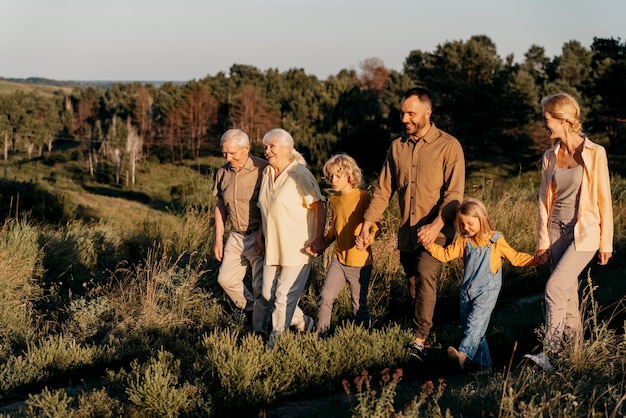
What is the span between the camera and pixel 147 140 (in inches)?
2803

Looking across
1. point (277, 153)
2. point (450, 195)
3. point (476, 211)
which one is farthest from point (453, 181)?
point (277, 153)

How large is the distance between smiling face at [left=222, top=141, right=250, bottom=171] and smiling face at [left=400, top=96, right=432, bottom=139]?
151 cm

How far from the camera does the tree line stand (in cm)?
3556

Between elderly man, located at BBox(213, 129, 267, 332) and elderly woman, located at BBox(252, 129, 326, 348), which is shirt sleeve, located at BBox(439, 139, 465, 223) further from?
elderly man, located at BBox(213, 129, 267, 332)

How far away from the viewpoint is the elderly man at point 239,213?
5773 millimetres

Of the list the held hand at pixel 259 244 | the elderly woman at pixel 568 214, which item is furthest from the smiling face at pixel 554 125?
the held hand at pixel 259 244

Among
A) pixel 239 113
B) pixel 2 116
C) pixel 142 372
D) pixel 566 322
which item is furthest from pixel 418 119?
pixel 2 116

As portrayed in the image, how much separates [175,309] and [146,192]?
51679 mm

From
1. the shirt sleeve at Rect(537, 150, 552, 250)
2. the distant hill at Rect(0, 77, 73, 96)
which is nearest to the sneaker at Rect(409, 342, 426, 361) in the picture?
the shirt sleeve at Rect(537, 150, 552, 250)

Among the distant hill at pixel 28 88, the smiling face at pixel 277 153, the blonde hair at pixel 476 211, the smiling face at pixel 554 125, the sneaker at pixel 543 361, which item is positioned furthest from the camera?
the distant hill at pixel 28 88

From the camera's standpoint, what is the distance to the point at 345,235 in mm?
5457

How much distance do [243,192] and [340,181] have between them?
1014 mm

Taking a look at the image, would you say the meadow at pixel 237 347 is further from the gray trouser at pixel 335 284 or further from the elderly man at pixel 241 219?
the elderly man at pixel 241 219

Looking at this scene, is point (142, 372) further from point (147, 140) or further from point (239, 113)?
point (147, 140)
